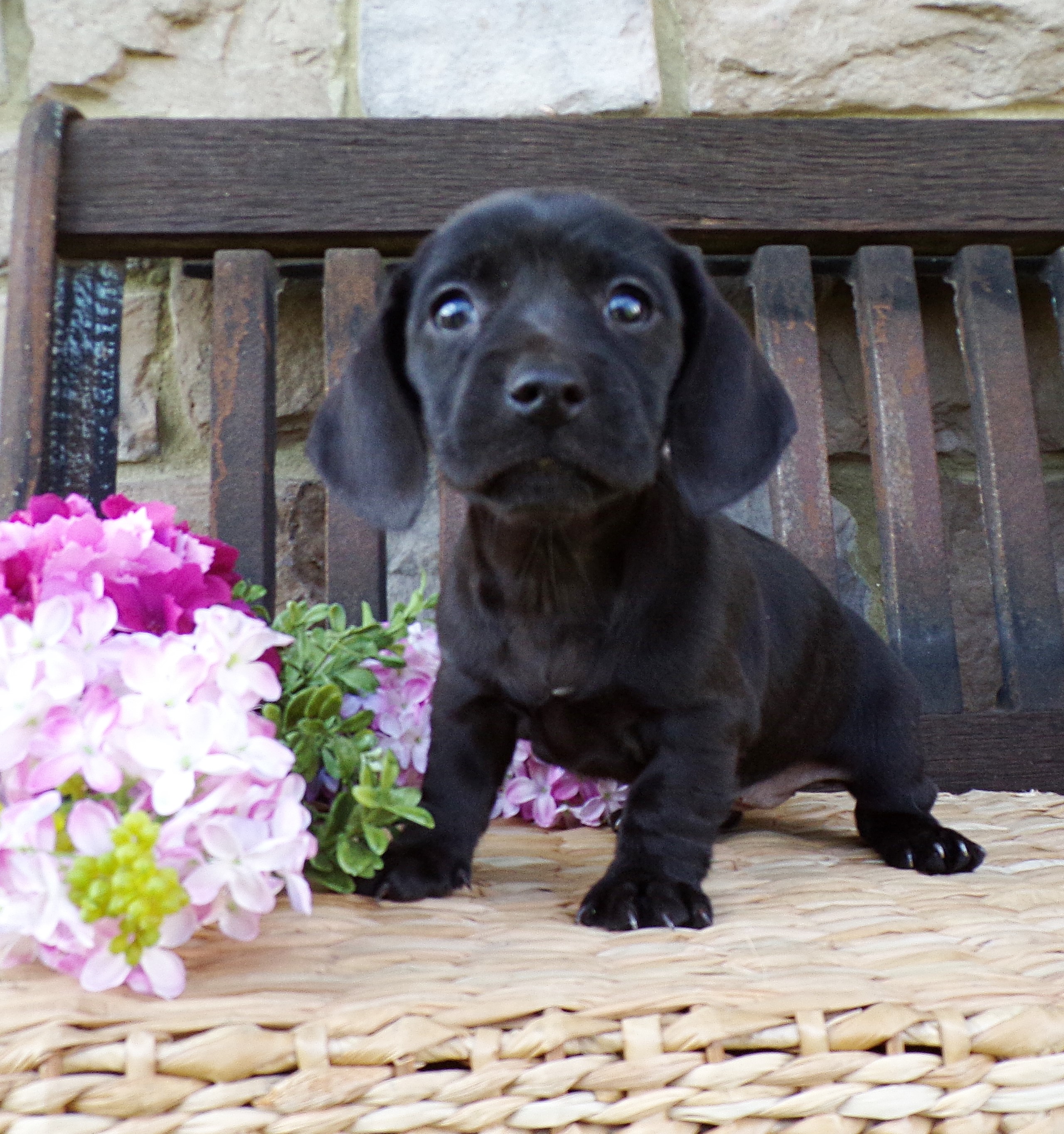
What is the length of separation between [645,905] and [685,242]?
4.39 feet

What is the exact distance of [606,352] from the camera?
1.27 m

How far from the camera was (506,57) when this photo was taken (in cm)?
220

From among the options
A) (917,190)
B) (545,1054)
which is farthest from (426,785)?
(917,190)

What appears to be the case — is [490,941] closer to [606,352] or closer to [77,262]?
[606,352]

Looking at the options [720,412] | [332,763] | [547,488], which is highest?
[720,412]

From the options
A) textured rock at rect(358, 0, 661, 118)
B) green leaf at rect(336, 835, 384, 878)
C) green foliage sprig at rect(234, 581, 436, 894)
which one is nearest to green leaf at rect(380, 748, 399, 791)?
green foliage sprig at rect(234, 581, 436, 894)

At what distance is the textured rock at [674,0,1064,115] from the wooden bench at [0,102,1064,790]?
0.61 feet

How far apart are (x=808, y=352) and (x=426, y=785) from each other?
1081mm

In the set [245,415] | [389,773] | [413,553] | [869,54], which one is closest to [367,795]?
[389,773]

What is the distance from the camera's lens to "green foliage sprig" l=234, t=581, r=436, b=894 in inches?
46.2

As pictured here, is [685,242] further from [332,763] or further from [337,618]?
[332,763]

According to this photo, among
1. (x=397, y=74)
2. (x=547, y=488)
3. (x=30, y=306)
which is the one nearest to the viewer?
(x=547, y=488)

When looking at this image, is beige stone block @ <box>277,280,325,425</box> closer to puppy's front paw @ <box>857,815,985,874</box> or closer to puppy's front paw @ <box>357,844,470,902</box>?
puppy's front paw @ <box>357,844,470,902</box>

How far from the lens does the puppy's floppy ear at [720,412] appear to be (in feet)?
4.43
